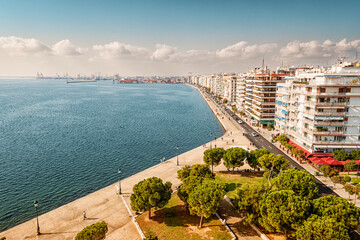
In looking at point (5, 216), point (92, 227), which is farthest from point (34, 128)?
point (92, 227)

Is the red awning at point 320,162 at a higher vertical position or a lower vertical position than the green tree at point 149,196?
lower

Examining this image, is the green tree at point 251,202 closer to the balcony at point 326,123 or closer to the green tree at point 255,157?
the green tree at point 255,157

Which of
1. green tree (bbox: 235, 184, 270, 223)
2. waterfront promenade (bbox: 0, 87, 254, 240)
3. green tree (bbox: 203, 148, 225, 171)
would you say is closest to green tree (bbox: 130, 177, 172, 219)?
waterfront promenade (bbox: 0, 87, 254, 240)

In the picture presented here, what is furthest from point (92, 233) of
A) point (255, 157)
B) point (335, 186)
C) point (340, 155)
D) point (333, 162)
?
point (340, 155)

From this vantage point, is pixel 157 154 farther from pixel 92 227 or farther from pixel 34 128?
pixel 34 128

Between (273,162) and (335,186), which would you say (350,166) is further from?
(273,162)

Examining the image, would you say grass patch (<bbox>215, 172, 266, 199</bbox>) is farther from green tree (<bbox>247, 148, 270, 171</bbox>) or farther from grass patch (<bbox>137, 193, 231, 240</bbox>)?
grass patch (<bbox>137, 193, 231, 240</bbox>)

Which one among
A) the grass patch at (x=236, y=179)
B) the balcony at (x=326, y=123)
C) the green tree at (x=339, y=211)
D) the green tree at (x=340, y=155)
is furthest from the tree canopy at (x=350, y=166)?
the green tree at (x=339, y=211)
